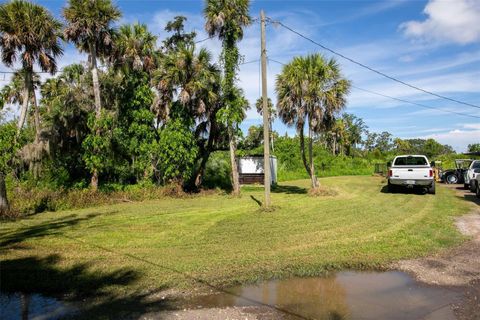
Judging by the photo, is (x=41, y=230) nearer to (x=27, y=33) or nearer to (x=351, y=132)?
(x=27, y=33)

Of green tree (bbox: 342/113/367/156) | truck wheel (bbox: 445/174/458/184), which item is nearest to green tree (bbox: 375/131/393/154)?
green tree (bbox: 342/113/367/156)

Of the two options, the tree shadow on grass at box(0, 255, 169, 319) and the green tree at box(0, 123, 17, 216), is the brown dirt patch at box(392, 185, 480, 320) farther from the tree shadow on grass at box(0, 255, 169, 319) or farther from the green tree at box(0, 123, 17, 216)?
the green tree at box(0, 123, 17, 216)

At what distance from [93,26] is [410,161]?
17.6 metres

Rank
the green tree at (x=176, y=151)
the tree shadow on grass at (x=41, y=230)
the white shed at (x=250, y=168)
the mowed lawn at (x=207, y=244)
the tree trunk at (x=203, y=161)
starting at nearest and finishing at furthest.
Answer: the mowed lawn at (x=207, y=244) < the tree shadow on grass at (x=41, y=230) < the green tree at (x=176, y=151) < the tree trunk at (x=203, y=161) < the white shed at (x=250, y=168)

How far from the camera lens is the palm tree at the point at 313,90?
20.0m

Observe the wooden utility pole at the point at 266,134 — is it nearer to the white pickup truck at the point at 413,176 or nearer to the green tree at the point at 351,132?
the white pickup truck at the point at 413,176

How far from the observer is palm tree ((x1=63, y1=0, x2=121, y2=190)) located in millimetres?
20406

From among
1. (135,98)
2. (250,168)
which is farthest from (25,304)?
(250,168)

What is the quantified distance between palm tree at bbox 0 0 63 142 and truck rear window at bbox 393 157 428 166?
18201 mm

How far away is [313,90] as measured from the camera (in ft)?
65.3

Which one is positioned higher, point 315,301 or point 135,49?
point 135,49

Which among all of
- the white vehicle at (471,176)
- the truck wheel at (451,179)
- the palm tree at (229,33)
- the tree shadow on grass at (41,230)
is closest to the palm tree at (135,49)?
the palm tree at (229,33)

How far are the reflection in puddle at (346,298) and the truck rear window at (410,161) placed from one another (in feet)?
50.4

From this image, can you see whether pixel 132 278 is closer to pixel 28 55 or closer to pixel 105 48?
pixel 28 55
